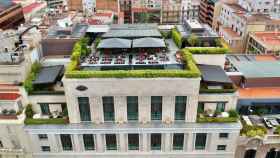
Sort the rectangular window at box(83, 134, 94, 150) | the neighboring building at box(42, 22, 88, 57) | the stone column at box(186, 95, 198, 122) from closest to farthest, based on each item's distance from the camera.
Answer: the stone column at box(186, 95, 198, 122) → the rectangular window at box(83, 134, 94, 150) → the neighboring building at box(42, 22, 88, 57)

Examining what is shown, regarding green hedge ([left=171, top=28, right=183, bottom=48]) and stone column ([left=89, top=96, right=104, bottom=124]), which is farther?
green hedge ([left=171, top=28, right=183, bottom=48])

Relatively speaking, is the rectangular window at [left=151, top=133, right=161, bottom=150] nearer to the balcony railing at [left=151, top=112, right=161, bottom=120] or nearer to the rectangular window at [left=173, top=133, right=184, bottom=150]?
the rectangular window at [left=173, top=133, right=184, bottom=150]

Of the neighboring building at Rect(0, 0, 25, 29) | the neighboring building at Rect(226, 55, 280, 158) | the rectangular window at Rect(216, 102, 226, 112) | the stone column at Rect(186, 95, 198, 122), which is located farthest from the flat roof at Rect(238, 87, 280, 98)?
the neighboring building at Rect(0, 0, 25, 29)

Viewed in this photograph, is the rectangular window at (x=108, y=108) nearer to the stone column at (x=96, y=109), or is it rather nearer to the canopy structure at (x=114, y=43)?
the stone column at (x=96, y=109)

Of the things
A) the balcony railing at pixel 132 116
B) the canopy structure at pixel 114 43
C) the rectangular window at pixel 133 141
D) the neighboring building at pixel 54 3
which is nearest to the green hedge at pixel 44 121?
the balcony railing at pixel 132 116

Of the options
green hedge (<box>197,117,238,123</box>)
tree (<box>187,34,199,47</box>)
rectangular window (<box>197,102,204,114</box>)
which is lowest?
green hedge (<box>197,117,238,123</box>)

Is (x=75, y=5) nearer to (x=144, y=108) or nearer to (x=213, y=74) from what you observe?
(x=213, y=74)

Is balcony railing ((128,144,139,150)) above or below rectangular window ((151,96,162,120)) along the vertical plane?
below

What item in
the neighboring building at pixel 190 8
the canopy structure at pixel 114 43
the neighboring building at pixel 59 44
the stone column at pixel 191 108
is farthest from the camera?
the neighboring building at pixel 190 8
